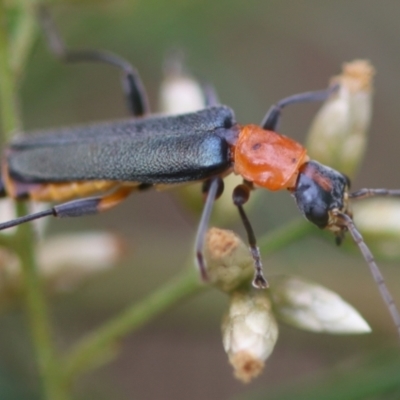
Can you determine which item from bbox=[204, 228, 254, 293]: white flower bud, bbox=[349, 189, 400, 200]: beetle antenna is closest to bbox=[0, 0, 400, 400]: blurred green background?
bbox=[349, 189, 400, 200]: beetle antenna

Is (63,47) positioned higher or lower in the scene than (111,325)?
higher

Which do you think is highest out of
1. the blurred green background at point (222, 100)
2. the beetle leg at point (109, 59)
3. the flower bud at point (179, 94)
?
the beetle leg at point (109, 59)

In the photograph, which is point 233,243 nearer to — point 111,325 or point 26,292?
point 111,325

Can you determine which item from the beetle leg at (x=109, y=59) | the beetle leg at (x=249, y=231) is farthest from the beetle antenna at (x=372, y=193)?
the beetle leg at (x=109, y=59)

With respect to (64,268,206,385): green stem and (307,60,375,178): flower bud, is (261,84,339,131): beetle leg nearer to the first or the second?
(307,60,375,178): flower bud

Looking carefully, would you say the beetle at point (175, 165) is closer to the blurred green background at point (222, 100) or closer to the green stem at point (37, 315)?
the green stem at point (37, 315)

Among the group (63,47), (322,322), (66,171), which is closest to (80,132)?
(66,171)

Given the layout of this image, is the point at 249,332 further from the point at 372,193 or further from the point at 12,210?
the point at 12,210
